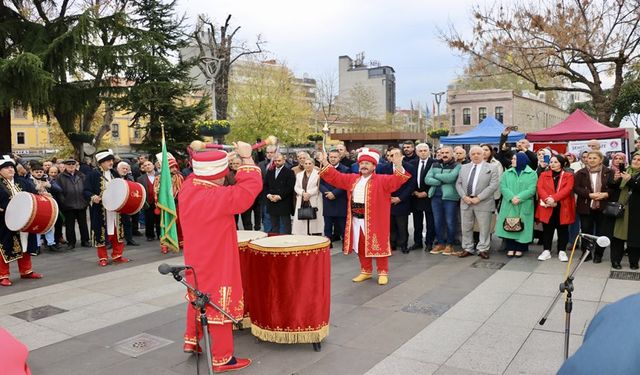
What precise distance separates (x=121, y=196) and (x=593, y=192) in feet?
25.7

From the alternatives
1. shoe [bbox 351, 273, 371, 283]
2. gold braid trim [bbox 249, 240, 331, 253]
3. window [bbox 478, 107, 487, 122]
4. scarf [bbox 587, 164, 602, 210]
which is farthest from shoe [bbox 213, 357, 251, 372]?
window [bbox 478, 107, 487, 122]

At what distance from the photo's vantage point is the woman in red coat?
8.48 m

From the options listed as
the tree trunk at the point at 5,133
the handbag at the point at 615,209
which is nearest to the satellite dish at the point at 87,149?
the tree trunk at the point at 5,133

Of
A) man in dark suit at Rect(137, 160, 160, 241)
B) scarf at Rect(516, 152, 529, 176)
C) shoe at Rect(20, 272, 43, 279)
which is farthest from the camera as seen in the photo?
man in dark suit at Rect(137, 160, 160, 241)

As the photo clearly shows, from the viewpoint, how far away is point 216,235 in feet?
14.8

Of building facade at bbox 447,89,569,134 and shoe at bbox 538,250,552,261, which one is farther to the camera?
building facade at bbox 447,89,569,134

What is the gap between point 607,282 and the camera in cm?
711

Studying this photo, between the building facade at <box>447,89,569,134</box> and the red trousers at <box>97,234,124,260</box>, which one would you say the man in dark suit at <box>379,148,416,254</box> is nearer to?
the red trousers at <box>97,234,124,260</box>

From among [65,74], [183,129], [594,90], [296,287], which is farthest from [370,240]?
Answer: [183,129]

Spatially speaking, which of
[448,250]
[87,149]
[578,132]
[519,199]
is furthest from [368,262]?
[87,149]

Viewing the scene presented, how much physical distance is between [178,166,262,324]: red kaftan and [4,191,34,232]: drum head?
433 centimetres

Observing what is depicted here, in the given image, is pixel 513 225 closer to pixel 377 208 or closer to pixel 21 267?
pixel 377 208

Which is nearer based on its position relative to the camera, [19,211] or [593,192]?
[19,211]

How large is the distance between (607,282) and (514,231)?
185cm
